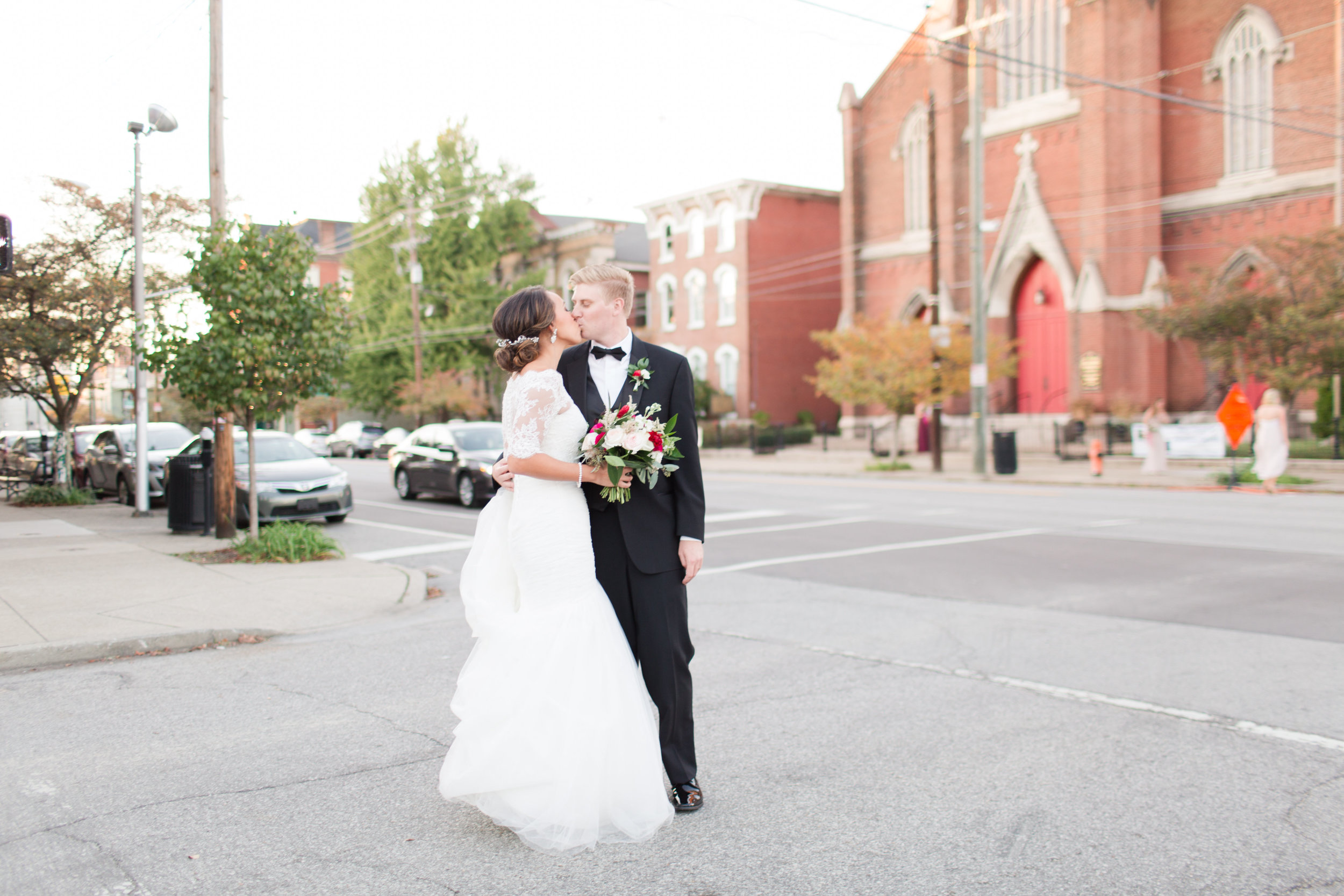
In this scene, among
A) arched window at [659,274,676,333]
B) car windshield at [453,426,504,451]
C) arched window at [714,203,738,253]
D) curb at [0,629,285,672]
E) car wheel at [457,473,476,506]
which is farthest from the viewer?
arched window at [659,274,676,333]

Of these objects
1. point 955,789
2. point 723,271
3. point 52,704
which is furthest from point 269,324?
point 723,271

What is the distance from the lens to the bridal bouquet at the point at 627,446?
358cm

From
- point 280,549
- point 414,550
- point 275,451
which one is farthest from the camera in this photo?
point 275,451

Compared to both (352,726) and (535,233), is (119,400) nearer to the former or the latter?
(535,233)

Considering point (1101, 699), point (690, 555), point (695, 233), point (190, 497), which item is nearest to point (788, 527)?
point (190, 497)

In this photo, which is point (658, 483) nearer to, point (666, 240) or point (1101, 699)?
point (1101, 699)

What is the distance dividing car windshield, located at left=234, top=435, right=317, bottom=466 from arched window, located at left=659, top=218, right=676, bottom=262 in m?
31.8

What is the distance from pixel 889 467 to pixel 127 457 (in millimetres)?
18637

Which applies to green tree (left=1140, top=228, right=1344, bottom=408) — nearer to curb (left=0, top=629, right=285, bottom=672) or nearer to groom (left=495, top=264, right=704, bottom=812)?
groom (left=495, top=264, right=704, bottom=812)

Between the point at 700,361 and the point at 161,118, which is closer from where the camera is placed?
the point at 161,118

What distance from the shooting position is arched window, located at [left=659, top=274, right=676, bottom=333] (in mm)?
46688

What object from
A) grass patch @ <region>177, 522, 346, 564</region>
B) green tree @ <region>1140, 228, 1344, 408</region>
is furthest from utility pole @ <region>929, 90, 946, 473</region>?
grass patch @ <region>177, 522, 346, 564</region>

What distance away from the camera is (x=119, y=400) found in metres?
64.9

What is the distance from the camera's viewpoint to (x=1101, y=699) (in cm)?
554
